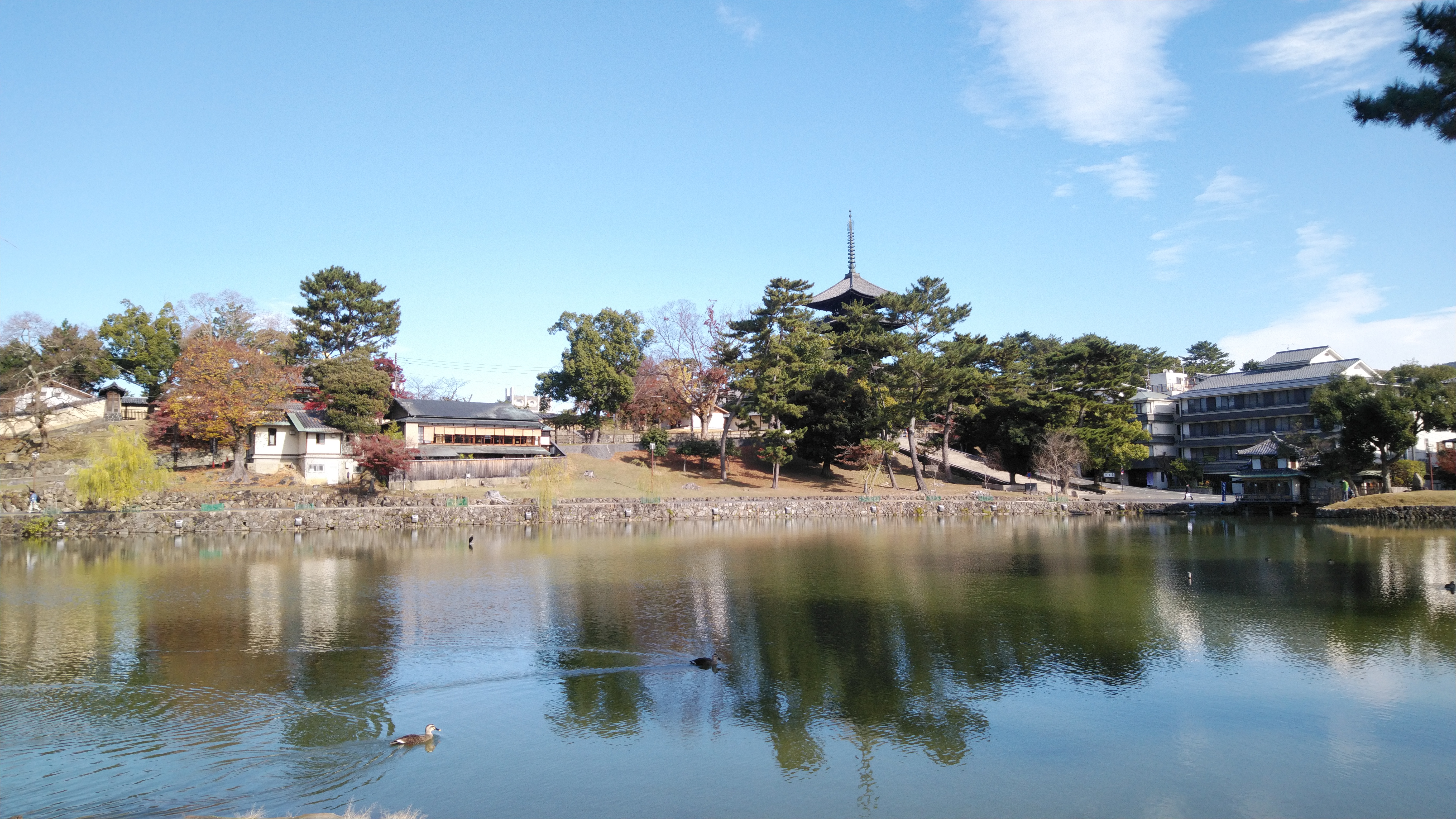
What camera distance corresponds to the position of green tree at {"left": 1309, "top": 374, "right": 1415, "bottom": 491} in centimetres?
3738

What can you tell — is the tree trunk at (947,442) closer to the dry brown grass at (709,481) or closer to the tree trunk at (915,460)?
the dry brown grass at (709,481)

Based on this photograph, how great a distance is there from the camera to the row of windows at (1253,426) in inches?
1896

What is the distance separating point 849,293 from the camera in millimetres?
56375

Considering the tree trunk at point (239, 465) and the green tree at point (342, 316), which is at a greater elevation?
the green tree at point (342, 316)

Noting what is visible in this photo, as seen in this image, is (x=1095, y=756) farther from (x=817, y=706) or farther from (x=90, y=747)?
(x=90, y=747)

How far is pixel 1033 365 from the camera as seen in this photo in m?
52.9

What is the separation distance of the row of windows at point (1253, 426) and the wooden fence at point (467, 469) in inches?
1738

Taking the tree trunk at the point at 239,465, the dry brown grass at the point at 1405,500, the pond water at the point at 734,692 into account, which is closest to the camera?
the pond water at the point at 734,692

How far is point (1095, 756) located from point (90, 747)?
12.3 meters

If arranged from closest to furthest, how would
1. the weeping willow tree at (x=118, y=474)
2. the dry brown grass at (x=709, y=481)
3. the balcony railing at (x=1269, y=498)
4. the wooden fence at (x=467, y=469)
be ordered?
the weeping willow tree at (x=118, y=474)
the wooden fence at (x=467, y=469)
the balcony railing at (x=1269, y=498)
the dry brown grass at (x=709, y=481)

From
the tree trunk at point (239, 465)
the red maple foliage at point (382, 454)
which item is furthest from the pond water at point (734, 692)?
the tree trunk at point (239, 465)

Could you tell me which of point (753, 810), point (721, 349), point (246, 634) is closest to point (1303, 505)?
point (721, 349)

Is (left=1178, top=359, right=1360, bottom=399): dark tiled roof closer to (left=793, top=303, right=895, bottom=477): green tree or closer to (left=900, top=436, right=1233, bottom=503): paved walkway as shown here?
(left=900, top=436, right=1233, bottom=503): paved walkway

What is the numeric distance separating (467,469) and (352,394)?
7135 mm
